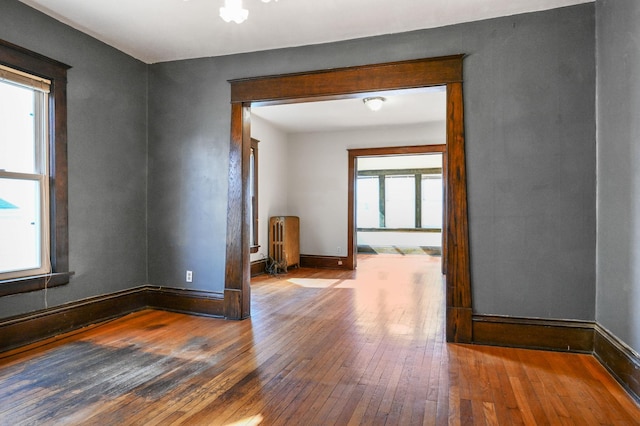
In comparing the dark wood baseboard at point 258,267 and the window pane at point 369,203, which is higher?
the window pane at point 369,203

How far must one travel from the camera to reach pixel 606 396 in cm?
231

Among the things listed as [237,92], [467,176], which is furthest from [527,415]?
[237,92]

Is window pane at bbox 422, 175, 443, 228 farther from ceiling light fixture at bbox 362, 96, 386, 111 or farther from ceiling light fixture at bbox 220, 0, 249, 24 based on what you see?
ceiling light fixture at bbox 220, 0, 249, 24

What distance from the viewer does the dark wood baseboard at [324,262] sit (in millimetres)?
7875

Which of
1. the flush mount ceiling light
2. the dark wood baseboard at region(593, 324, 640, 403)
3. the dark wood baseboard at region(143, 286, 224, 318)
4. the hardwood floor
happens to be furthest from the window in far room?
the dark wood baseboard at region(593, 324, 640, 403)

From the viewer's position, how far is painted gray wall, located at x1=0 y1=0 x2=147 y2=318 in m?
3.27

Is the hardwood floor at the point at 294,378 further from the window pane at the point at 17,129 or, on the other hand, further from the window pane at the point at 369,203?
the window pane at the point at 369,203

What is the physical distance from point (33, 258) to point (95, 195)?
30.6 inches

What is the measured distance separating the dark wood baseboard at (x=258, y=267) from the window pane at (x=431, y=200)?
556cm

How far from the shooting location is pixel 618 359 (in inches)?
99.8

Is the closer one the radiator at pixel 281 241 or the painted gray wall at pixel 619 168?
the painted gray wall at pixel 619 168

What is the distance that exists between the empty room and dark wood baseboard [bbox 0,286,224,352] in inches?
0.8

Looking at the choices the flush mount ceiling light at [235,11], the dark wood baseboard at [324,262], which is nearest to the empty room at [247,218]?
the flush mount ceiling light at [235,11]

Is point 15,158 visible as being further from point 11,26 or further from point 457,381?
point 457,381
